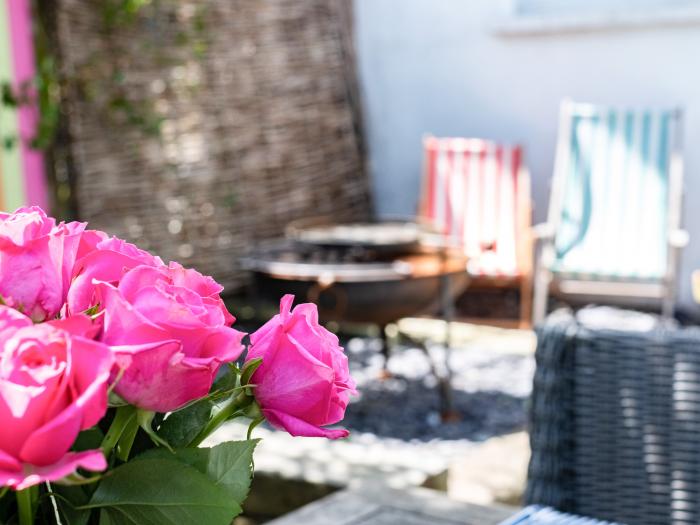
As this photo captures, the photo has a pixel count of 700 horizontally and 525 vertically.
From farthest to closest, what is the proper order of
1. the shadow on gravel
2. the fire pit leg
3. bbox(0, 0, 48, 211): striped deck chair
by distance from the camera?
bbox(0, 0, 48, 211): striped deck chair < the fire pit leg < the shadow on gravel

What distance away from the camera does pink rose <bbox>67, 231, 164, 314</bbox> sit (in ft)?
1.89

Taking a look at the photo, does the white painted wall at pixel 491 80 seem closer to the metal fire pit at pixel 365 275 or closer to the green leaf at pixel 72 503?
the metal fire pit at pixel 365 275

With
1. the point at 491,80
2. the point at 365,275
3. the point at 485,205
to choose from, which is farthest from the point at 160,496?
the point at 491,80

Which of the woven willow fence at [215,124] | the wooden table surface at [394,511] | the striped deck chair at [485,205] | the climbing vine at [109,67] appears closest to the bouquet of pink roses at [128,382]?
the wooden table surface at [394,511]

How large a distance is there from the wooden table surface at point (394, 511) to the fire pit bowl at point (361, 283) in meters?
2.46

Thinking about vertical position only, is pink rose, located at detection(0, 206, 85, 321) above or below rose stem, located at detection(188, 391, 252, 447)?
above

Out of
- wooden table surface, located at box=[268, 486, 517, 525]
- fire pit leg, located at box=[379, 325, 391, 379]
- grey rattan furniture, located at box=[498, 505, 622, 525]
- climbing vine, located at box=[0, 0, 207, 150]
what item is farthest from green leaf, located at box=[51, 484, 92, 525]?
climbing vine, located at box=[0, 0, 207, 150]

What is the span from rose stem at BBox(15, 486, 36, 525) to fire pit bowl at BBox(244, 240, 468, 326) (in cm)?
329

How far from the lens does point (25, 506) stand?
0.54 meters

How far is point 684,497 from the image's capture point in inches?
56.2

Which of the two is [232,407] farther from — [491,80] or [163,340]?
[491,80]

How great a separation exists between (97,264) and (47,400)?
0.46 ft

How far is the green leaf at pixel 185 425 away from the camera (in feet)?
1.96

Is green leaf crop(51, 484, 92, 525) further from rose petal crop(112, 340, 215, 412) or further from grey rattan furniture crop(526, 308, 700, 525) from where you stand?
grey rattan furniture crop(526, 308, 700, 525)
